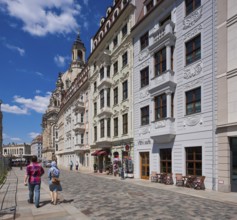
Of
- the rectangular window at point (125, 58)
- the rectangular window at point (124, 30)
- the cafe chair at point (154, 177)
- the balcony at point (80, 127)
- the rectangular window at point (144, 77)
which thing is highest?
the rectangular window at point (124, 30)

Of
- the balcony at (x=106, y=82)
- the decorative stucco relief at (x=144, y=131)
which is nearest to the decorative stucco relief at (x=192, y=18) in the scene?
the decorative stucco relief at (x=144, y=131)

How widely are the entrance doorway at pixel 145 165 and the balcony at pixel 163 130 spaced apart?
286 cm

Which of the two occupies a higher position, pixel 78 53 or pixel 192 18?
pixel 78 53

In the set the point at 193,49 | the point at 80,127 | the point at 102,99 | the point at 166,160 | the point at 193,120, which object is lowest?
the point at 166,160

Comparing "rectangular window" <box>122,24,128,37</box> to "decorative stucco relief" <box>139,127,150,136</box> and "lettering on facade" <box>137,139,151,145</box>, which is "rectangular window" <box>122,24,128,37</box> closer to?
"decorative stucco relief" <box>139,127,150,136</box>

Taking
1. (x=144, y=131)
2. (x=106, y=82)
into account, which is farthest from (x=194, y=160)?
(x=106, y=82)

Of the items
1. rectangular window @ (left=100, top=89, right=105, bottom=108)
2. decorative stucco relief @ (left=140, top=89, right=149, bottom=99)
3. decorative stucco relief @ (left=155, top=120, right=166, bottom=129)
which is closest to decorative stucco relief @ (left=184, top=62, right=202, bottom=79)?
decorative stucco relief @ (left=155, top=120, right=166, bottom=129)

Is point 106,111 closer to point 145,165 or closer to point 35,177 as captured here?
point 145,165

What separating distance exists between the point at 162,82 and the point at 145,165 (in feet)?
24.5

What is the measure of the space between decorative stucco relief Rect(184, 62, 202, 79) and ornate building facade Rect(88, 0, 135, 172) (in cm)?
851

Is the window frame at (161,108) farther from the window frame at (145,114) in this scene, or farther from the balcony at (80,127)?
the balcony at (80,127)

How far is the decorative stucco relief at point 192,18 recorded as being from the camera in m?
18.0

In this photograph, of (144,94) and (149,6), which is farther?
(149,6)

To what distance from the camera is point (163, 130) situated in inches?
787
